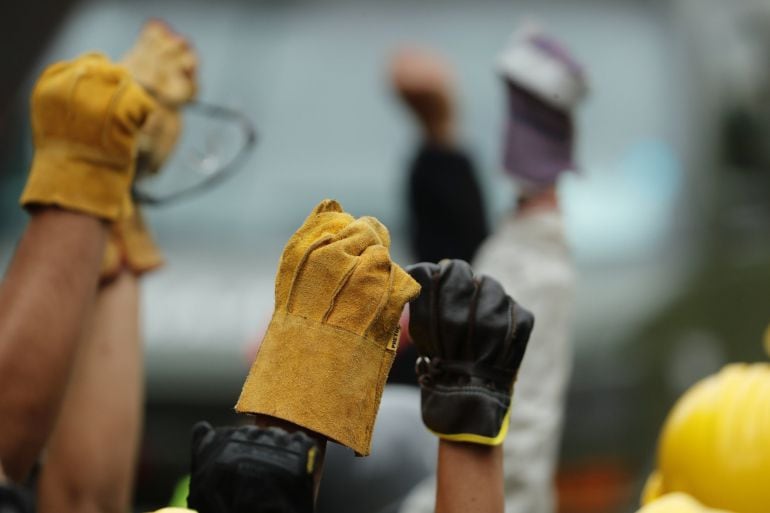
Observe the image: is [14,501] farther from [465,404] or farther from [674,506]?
[674,506]

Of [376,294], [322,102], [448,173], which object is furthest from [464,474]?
[322,102]

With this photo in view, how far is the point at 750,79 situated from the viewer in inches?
179

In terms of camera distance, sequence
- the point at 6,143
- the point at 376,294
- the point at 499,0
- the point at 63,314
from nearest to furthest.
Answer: the point at 376,294 → the point at 63,314 → the point at 6,143 → the point at 499,0

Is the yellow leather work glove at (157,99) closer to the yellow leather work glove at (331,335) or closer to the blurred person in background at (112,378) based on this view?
the blurred person in background at (112,378)

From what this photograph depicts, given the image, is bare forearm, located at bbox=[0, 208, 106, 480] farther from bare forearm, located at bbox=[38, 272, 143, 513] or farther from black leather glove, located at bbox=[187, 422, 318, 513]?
black leather glove, located at bbox=[187, 422, 318, 513]

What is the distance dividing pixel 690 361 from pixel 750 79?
1.07 metres

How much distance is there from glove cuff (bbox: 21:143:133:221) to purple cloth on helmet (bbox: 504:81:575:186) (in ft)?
3.13

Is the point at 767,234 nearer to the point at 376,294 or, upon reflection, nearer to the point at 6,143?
the point at 6,143

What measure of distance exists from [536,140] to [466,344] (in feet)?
3.64

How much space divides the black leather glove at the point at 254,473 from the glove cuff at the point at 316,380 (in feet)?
0.13

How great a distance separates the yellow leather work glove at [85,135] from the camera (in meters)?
1.80

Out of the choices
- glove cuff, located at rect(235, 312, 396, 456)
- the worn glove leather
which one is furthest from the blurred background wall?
glove cuff, located at rect(235, 312, 396, 456)

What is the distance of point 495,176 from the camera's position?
4125 millimetres

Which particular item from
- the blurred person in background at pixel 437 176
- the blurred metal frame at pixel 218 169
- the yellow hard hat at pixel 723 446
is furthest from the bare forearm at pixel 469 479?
the blurred person in background at pixel 437 176
